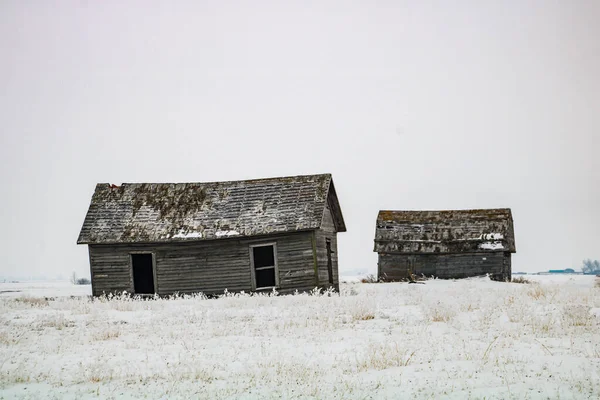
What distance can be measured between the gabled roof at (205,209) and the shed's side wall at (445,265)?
30.2ft

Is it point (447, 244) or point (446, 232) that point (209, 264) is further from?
point (446, 232)

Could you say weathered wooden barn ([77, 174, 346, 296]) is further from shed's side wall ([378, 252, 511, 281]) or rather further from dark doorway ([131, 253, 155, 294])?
shed's side wall ([378, 252, 511, 281])

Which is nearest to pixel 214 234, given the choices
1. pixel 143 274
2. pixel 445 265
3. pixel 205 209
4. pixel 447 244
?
pixel 205 209

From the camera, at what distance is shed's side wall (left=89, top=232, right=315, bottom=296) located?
69.2ft

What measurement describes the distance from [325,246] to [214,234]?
419cm

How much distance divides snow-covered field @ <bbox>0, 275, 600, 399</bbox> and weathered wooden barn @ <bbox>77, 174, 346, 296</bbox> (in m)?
6.07

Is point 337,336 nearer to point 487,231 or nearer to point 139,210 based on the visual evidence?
point 139,210

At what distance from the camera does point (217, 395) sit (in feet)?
22.8

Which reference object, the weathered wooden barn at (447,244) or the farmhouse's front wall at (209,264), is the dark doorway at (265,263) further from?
the weathered wooden barn at (447,244)

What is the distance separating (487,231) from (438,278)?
366 centimetres

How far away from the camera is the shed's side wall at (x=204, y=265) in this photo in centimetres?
2108

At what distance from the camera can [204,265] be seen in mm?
21891

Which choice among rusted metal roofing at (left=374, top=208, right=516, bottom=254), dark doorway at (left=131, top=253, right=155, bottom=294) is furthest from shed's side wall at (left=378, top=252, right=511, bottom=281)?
dark doorway at (left=131, top=253, right=155, bottom=294)

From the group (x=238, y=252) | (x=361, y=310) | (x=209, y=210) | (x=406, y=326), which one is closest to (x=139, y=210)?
(x=209, y=210)
